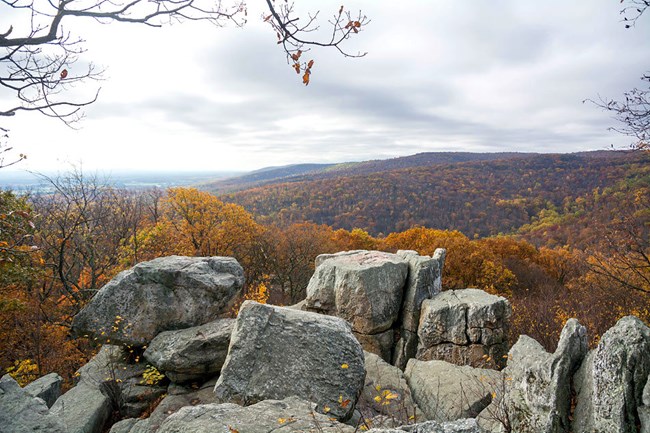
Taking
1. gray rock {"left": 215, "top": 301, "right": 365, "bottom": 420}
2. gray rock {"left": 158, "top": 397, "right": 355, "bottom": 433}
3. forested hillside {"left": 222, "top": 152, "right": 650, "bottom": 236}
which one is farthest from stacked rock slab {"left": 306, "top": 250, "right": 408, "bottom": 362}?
forested hillside {"left": 222, "top": 152, "right": 650, "bottom": 236}

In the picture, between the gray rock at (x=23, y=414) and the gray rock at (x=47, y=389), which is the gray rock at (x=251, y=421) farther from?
the gray rock at (x=47, y=389)

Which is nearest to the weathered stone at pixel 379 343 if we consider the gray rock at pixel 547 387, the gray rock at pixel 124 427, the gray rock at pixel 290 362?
the gray rock at pixel 290 362

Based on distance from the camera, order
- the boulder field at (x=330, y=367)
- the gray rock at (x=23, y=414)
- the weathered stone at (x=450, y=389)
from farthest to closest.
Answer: the weathered stone at (x=450, y=389), the gray rock at (x=23, y=414), the boulder field at (x=330, y=367)

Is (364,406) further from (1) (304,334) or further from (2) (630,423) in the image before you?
(2) (630,423)

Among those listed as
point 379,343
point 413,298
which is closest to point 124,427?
point 379,343

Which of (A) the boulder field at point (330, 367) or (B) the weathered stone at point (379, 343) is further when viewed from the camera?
(B) the weathered stone at point (379, 343)

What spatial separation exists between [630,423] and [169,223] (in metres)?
27.9

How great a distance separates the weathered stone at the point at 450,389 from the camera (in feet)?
26.7

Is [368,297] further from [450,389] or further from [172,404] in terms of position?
[172,404]

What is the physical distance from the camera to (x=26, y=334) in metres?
15.6

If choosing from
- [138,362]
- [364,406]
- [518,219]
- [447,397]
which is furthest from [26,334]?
[518,219]

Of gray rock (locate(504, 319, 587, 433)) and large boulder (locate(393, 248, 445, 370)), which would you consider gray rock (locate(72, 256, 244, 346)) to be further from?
gray rock (locate(504, 319, 587, 433))

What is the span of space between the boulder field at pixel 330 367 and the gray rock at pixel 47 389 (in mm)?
47

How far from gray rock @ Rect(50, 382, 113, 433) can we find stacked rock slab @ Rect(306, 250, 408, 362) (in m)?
8.95
